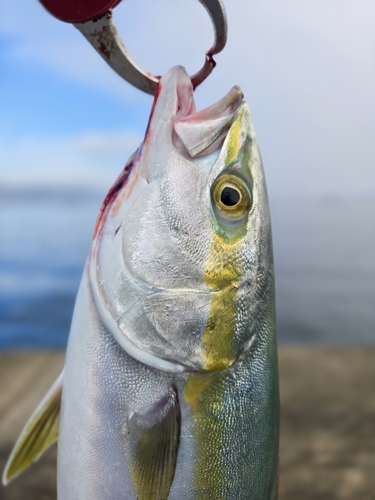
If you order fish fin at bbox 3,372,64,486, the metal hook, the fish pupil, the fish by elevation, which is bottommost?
fish fin at bbox 3,372,64,486

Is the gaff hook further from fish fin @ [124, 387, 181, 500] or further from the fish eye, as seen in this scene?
fish fin @ [124, 387, 181, 500]

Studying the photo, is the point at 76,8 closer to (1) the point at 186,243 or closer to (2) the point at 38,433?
(1) the point at 186,243

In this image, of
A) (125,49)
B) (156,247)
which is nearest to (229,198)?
(156,247)

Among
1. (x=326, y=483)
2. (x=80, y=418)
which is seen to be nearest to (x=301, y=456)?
(x=326, y=483)

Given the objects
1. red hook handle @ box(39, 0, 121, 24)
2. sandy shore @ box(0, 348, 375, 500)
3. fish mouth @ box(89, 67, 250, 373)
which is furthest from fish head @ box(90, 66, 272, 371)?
sandy shore @ box(0, 348, 375, 500)

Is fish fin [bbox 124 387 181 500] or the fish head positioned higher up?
the fish head

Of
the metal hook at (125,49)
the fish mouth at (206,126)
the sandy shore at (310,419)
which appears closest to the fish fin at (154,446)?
the fish mouth at (206,126)

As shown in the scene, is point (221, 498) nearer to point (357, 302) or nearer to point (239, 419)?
point (239, 419)
